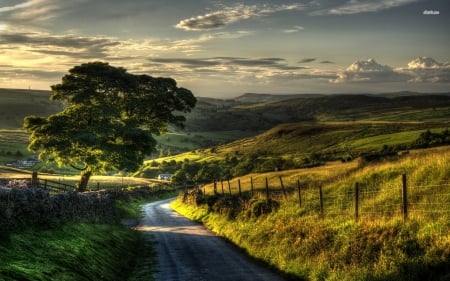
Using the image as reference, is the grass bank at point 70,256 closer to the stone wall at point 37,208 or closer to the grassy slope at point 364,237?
the stone wall at point 37,208

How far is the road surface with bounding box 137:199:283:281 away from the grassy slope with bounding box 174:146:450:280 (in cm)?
104

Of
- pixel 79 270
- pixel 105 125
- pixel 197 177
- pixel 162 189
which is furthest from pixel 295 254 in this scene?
pixel 197 177

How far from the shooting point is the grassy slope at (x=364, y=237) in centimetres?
1555

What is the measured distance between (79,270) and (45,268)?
7.46 feet

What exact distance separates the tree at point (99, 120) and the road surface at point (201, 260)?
49.8 ft

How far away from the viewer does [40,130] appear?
49438 millimetres

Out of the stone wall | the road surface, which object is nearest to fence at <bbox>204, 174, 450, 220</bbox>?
the road surface

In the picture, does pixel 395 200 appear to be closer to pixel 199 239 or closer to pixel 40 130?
pixel 199 239

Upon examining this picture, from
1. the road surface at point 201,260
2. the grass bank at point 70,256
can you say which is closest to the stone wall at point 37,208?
the grass bank at point 70,256

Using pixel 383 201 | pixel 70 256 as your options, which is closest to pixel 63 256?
pixel 70 256

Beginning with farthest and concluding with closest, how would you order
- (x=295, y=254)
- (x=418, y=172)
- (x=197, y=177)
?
(x=197, y=177), (x=418, y=172), (x=295, y=254)

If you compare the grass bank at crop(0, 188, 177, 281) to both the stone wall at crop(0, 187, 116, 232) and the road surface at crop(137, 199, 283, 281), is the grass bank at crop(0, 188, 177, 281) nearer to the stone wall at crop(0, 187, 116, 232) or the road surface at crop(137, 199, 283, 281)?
the stone wall at crop(0, 187, 116, 232)

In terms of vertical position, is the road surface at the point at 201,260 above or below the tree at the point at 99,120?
below

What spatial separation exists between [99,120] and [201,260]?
30714 mm
